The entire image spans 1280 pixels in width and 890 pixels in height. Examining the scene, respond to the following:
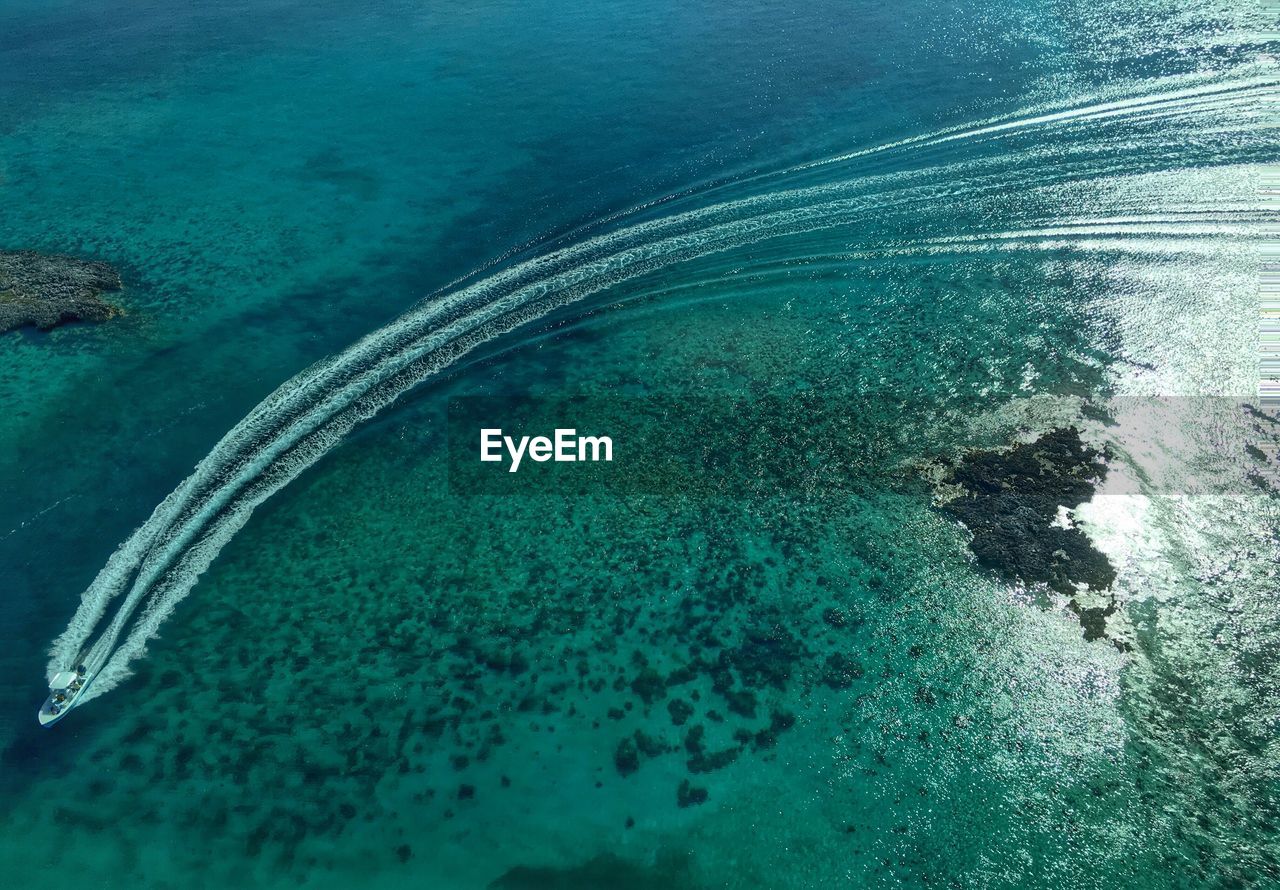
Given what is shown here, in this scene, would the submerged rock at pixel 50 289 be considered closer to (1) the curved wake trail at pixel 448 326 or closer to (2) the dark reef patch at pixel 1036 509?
(1) the curved wake trail at pixel 448 326

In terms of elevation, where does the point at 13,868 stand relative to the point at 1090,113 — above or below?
below

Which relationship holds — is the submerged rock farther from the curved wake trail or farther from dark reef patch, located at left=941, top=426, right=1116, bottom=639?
A: dark reef patch, located at left=941, top=426, right=1116, bottom=639

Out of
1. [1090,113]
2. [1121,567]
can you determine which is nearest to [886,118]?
[1090,113]

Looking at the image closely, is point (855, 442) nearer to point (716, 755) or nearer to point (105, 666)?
point (716, 755)

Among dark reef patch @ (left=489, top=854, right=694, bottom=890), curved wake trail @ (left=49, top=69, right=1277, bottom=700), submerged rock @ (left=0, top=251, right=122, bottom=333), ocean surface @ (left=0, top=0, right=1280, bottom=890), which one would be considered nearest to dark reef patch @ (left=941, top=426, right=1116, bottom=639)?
ocean surface @ (left=0, top=0, right=1280, bottom=890)

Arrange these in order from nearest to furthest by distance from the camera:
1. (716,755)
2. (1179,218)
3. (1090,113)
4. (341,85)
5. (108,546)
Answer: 1. (716,755)
2. (108,546)
3. (1179,218)
4. (1090,113)
5. (341,85)

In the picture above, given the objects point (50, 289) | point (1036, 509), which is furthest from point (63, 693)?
point (1036, 509)

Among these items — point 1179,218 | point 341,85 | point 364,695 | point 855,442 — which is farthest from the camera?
point 341,85
